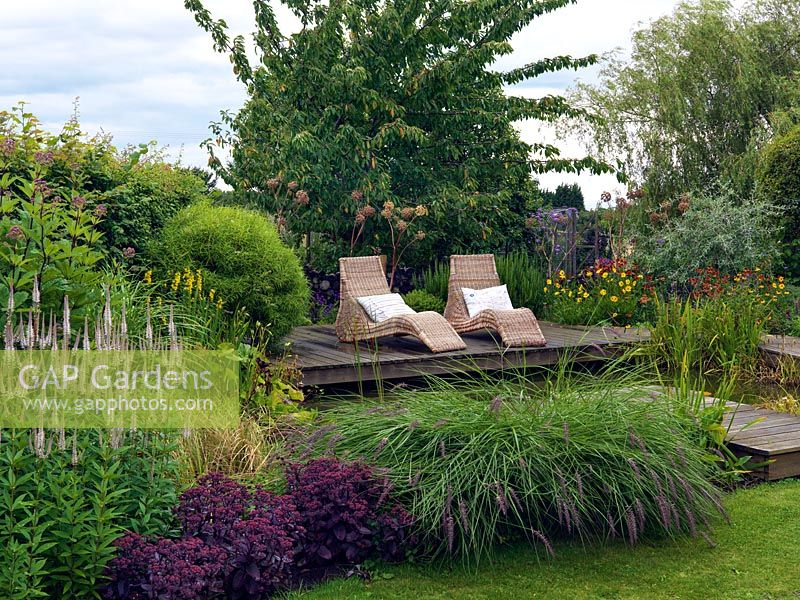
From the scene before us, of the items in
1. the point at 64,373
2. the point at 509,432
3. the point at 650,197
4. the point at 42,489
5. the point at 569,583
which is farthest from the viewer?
the point at 650,197

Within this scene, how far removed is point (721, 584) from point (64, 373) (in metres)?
2.84

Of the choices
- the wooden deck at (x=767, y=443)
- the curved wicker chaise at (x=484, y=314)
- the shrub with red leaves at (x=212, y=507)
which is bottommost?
the wooden deck at (x=767, y=443)

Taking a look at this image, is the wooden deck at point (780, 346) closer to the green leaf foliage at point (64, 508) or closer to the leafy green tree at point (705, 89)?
the green leaf foliage at point (64, 508)

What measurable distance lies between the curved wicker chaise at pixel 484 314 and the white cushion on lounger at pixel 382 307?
0.82 meters

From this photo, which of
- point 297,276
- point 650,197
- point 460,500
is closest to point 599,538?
point 460,500

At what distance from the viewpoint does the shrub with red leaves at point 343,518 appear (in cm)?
368

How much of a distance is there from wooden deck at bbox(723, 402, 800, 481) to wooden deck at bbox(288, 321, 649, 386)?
169 cm

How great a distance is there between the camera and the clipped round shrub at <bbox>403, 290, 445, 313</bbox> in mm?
10766

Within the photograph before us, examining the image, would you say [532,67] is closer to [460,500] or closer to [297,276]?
[297,276]

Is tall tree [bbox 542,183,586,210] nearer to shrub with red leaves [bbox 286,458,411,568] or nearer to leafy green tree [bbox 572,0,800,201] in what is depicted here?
leafy green tree [bbox 572,0,800,201]

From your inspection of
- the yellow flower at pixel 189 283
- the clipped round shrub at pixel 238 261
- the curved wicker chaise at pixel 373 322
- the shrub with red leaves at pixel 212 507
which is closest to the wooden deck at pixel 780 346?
the curved wicker chaise at pixel 373 322

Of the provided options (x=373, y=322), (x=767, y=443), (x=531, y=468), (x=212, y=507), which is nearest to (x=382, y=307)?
(x=373, y=322)

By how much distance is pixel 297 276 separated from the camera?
8180 millimetres

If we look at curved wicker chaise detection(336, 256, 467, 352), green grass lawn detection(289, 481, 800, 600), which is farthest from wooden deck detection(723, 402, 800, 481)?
curved wicker chaise detection(336, 256, 467, 352)
